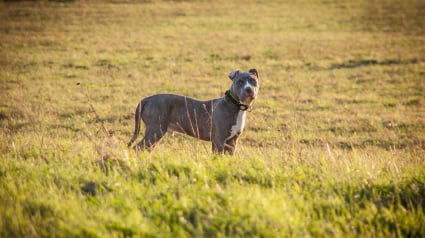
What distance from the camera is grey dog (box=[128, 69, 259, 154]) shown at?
27.5ft

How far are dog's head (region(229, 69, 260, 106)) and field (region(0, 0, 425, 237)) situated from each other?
1100 millimetres

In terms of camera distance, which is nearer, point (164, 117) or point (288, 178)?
point (288, 178)

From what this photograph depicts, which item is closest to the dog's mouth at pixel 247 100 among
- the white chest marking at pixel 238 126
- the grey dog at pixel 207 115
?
the grey dog at pixel 207 115

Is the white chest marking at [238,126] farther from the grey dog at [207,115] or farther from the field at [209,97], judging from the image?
the field at [209,97]

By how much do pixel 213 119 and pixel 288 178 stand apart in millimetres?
3173

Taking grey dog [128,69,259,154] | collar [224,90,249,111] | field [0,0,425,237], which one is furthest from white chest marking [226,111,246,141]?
field [0,0,425,237]

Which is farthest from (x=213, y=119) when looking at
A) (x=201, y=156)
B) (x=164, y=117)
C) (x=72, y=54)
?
(x=72, y=54)

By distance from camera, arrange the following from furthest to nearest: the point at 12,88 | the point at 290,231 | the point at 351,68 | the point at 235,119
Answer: the point at 351,68 → the point at 12,88 → the point at 235,119 → the point at 290,231

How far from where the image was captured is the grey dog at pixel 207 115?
8391mm

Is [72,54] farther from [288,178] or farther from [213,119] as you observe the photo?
[288,178]

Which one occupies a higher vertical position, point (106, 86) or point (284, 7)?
point (284, 7)

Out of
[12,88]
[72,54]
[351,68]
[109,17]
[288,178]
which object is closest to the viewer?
[288,178]

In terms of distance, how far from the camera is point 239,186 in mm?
5254

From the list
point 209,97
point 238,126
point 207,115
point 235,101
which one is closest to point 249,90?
point 235,101
